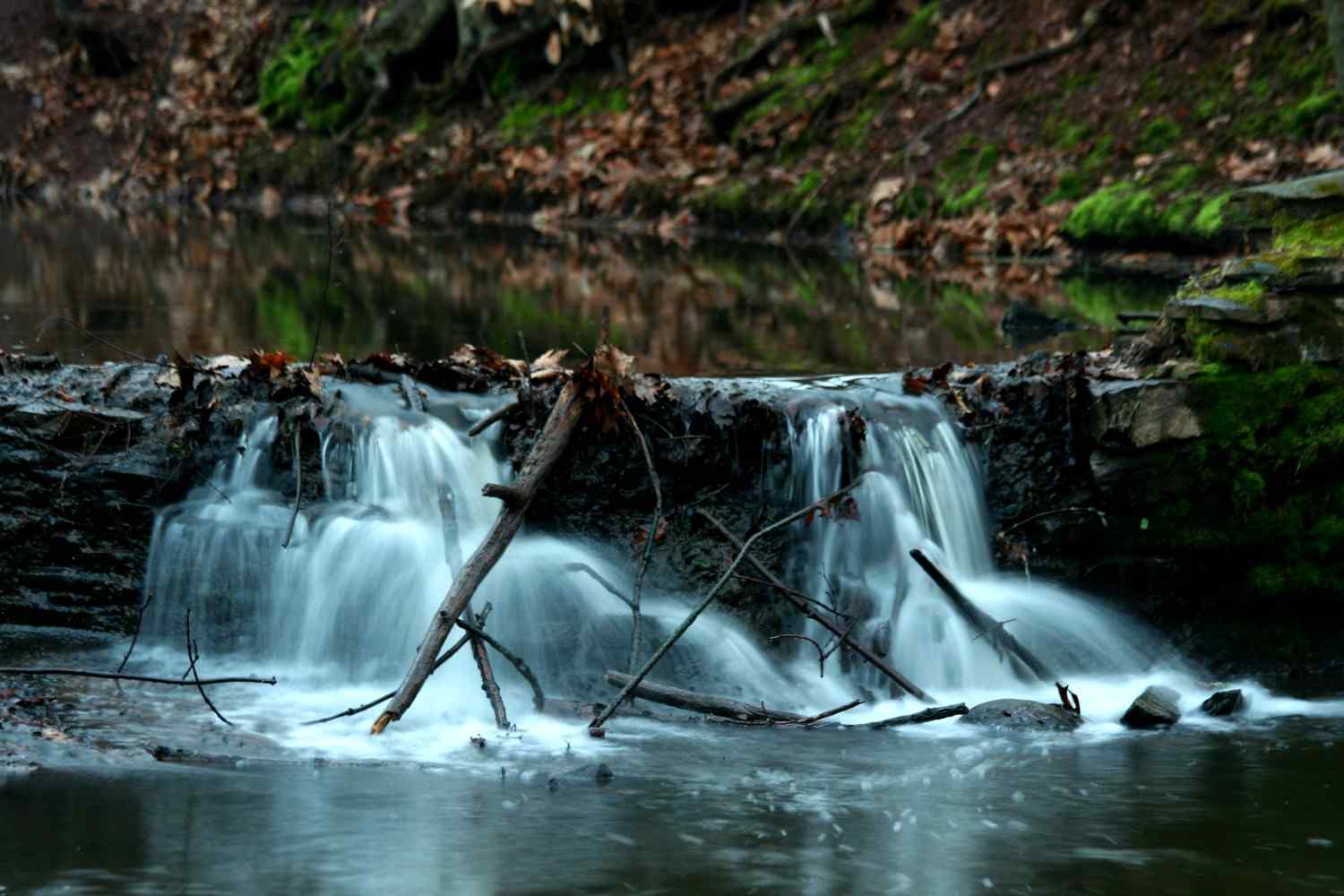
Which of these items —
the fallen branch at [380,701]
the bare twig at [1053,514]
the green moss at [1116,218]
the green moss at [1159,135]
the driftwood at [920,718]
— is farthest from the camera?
the green moss at [1159,135]

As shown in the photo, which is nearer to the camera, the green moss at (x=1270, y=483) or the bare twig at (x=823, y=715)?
the bare twig at (x=823, y=715)

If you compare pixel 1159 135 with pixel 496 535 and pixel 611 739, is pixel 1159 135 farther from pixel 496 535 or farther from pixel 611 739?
pixel 611 739

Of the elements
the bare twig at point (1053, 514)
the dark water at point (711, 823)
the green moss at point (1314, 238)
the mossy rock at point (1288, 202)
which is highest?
the mossy rock at point (1288, 202)

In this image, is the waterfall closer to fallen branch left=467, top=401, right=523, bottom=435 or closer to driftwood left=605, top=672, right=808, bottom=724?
fallen branch left=467, top=401, right=523, bottom=435

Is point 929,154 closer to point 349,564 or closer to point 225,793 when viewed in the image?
point 349,564

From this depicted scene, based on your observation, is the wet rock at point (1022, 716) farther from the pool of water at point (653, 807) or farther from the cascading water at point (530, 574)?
the cascading water at point (530, 574)

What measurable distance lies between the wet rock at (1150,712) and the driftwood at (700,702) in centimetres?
111

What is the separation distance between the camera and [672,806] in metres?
4.40

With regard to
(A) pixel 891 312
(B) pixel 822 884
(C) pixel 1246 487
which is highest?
(A) pixel 891 312

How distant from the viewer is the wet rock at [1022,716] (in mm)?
5332

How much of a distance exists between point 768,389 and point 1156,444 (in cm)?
158

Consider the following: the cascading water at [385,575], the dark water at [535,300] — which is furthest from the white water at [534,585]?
the dark water at [535,300]

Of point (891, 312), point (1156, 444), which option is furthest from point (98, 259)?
point (1156, 444)

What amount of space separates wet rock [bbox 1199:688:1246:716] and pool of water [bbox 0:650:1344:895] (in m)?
0.09
